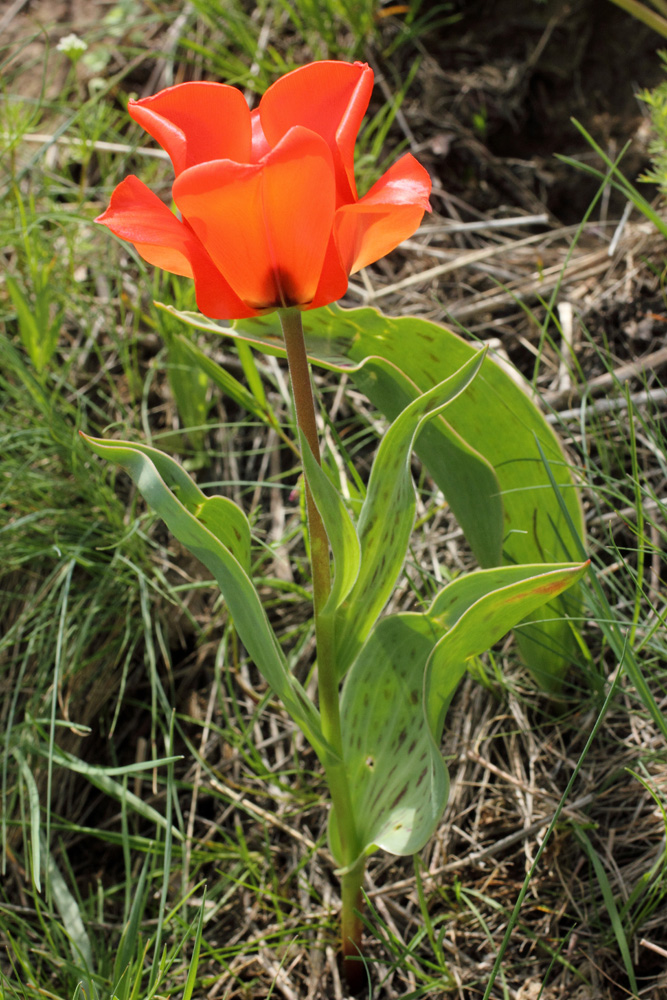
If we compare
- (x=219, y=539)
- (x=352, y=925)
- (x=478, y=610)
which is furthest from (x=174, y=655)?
(x=478, y=610)

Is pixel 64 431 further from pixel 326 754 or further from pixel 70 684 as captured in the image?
pixel 326 754

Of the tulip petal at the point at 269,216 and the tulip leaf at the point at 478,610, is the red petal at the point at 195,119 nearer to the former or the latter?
the tulip petal at the point at 269,216

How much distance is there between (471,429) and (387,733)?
18.0 inches

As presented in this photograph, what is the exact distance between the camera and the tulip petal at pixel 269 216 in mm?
684

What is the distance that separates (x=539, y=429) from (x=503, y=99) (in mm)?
1306

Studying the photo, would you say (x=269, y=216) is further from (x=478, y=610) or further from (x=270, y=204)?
(x=478, y=610)

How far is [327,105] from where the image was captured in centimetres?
78

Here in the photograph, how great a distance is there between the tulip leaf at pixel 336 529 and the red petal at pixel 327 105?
0.91ft

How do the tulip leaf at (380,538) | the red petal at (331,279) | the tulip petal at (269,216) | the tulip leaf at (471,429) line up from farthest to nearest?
the tulip leaf at (471,429)
the tulip leaf at (380,538)
the red petal at (331,279)
the tulip petal at (269,216)

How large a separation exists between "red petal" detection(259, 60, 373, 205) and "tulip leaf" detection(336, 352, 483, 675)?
306 millimetres

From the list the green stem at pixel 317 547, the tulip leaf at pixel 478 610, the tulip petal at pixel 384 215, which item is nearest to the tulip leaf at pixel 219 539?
the green stem at pixel 317 547

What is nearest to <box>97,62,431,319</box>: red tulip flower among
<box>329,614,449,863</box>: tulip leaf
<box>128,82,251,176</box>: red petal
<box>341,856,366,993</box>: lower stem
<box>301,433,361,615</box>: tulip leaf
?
<box>128,82,251,176</box>: red petal

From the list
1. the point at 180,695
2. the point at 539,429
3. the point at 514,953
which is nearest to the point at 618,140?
the point at 539,429

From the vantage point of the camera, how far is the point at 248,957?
1237mm
